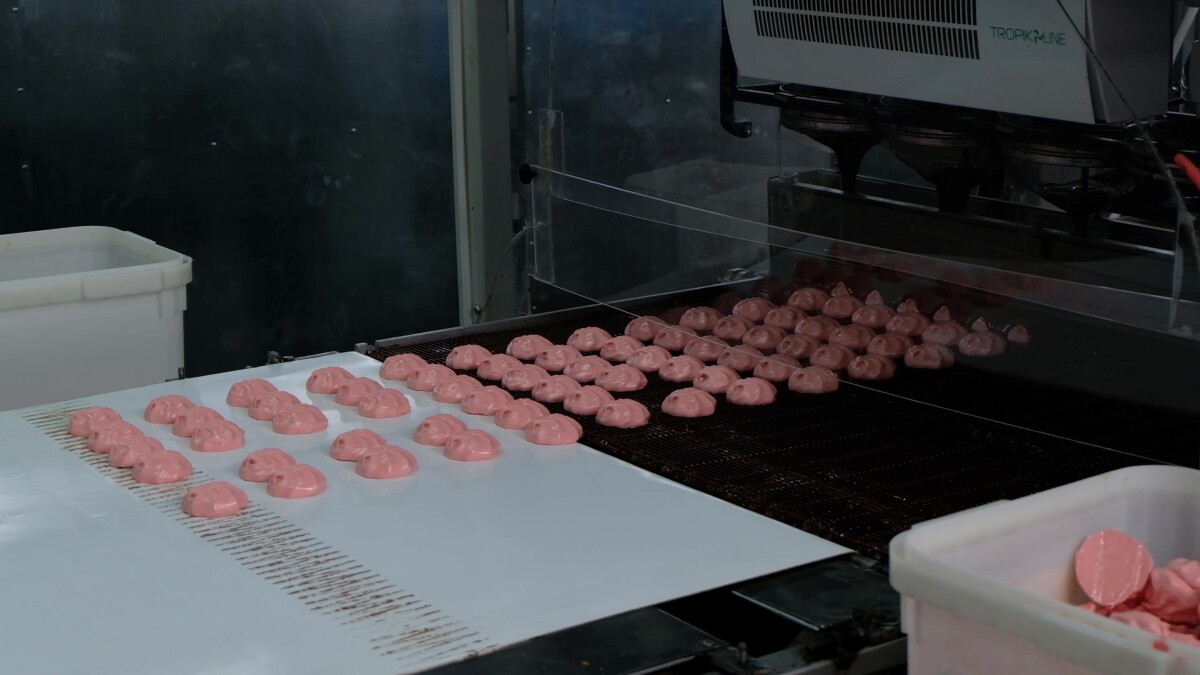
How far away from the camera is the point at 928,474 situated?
2164mm

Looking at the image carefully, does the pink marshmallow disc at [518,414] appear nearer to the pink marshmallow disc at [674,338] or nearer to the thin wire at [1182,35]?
the pink marshmallow disc at [674,338]

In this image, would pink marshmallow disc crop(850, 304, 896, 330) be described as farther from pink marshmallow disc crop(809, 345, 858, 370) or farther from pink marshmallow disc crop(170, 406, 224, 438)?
pink marshmallow disc crop(170, 406, 224, 438)

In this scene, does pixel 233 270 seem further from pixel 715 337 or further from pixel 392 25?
pixel 715 337

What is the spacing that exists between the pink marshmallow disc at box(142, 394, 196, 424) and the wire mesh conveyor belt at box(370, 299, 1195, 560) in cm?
71

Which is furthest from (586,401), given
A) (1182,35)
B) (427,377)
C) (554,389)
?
(1182,35)

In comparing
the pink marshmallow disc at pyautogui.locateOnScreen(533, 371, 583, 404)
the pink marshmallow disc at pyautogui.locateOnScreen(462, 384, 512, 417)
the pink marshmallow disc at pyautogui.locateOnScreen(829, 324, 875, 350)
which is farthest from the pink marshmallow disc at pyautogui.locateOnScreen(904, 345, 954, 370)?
the pink marshmallow disc at pyautogui.locateOnScreen(462, 384, 512, 417)

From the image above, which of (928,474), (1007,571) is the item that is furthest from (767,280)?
(1007,571)

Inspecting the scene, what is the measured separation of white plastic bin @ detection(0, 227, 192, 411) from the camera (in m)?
2.78

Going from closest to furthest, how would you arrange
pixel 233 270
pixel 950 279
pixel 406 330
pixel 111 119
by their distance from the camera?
pixel 950 279 < pixel 111 119 < pixel 233 270 < pixel 406 330

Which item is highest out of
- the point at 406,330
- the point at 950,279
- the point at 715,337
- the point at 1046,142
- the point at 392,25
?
the point at 392,25

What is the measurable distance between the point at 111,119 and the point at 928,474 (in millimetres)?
2618

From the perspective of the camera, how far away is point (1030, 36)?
202 centimetres

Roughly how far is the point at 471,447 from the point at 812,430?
0.60 meters

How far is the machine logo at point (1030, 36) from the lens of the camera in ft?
6.50
